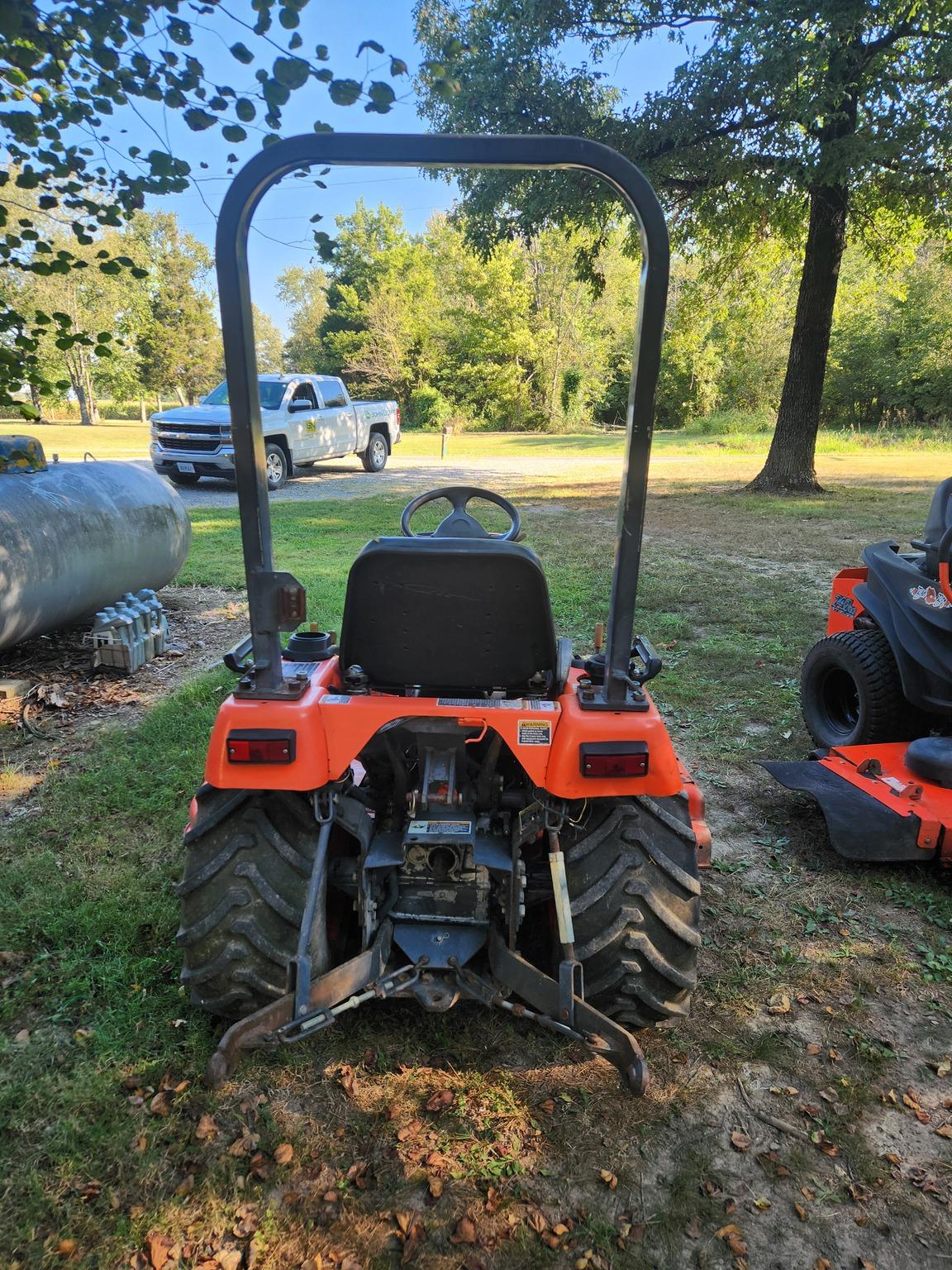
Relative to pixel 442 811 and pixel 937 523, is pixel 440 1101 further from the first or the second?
pixel 937 523

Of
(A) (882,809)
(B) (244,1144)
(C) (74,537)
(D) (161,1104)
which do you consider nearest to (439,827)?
(B) (244,1144)

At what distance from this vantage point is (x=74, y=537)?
5691mm

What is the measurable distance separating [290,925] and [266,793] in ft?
1.23

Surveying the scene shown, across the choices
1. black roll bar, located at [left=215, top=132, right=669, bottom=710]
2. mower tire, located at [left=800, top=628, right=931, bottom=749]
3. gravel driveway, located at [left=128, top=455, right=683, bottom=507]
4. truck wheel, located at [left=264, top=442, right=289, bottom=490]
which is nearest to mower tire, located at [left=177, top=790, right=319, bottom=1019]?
black roll bar, located at [left=215, top=132, right=669, bottom=710]

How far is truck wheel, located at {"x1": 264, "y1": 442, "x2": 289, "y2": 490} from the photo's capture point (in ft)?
47.8

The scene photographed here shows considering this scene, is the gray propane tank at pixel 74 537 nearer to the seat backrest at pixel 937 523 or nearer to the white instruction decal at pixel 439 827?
the white instruction decal at pixel 439 827

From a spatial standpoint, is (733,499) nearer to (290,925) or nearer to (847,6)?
(847,6)

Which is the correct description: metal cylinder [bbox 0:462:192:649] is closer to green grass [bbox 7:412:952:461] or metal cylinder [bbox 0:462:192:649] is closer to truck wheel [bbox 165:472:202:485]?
truck wheel [bbox 165:472:202:485]

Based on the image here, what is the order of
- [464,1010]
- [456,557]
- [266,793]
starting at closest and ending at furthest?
[456,557], [266,793], [464,1010]

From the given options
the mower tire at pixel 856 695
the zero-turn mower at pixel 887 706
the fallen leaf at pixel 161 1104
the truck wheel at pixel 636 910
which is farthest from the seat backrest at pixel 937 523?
the fallen leaf at pixel 161 1104

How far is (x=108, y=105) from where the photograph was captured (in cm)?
360

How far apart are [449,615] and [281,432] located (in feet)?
45.2

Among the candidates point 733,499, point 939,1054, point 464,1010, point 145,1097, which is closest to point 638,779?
point 464,1010

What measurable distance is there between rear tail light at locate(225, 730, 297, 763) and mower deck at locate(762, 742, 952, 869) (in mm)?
2340
